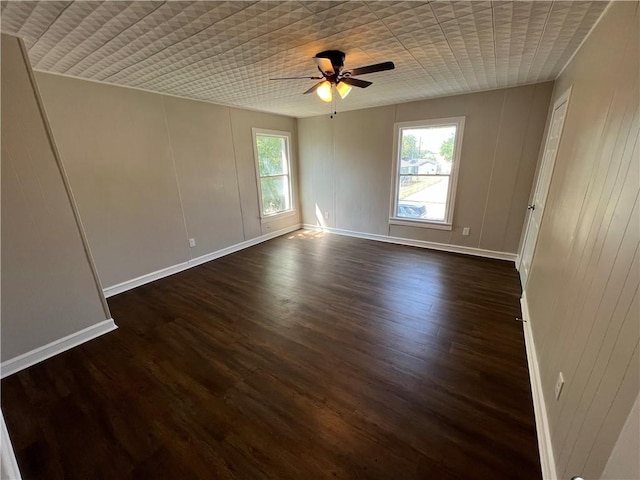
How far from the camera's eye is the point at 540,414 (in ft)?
5.00

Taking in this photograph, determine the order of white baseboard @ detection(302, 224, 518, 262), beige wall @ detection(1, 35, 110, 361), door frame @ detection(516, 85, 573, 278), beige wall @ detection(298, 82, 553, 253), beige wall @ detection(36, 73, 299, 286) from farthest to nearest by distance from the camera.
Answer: white baseboard @ detection(302, 224, 518, 262) → beige wall @ detection(298, 82, 553, 253) → beige wall @ detection(36, 73, 299, 286) → door frame @ detection(516, 85, 573, 278) → beige wall @ detection(1, 35, 110, 361)

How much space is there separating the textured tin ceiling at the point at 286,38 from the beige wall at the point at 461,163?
0.58 meters

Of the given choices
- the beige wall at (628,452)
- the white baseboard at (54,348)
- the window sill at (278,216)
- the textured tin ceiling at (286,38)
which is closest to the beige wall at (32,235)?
the white baseboard at (54,348)

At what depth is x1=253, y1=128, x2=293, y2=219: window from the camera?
15.7 feet

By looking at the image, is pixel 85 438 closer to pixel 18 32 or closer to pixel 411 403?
pixel 411 403

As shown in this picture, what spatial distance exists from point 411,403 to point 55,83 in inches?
167

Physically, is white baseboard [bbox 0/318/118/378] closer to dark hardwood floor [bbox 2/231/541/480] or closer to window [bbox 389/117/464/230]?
dark hardwood floor [bbox 2/231/541/480]

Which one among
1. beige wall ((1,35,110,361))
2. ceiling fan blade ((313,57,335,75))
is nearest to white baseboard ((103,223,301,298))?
beige wall ((1,35,110,361))

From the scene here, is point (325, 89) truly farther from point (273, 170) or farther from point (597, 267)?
point (273, 170)

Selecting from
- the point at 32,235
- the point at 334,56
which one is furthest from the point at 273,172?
the point at 32,235

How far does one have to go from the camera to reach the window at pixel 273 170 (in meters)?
4.80

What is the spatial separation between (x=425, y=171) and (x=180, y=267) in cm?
418

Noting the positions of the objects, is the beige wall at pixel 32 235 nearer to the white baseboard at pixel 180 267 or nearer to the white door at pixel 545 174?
the white baseboard at pixel 180 267

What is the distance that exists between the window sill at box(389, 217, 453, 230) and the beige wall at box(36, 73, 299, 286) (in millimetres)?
2756
